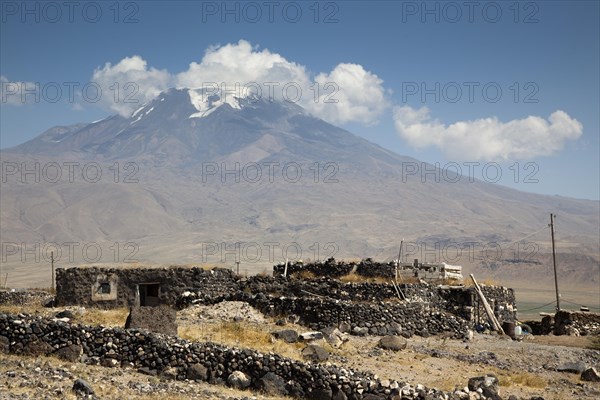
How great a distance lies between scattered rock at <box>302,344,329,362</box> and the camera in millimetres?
15484

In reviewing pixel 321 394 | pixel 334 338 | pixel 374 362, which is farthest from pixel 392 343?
pixel 321 394

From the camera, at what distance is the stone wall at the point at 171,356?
12797 mm

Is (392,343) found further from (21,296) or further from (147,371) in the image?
(21,296)

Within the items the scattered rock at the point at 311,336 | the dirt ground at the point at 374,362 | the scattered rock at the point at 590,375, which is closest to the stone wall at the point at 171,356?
the dirt ground at the point at 374,362

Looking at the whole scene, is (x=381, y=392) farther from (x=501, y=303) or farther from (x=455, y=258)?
(x=455, y=258)

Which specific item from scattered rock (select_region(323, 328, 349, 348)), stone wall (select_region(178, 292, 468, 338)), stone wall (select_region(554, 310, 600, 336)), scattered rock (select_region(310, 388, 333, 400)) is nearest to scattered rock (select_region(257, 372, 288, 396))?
scattered rock (select_region(310, 388, 333, 400))

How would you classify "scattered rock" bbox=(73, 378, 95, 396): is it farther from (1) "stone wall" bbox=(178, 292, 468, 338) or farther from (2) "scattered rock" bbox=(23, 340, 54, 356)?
(1) "stone wall" bbox=(178, 292, 468, 338)

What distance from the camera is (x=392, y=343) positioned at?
18.6 metres

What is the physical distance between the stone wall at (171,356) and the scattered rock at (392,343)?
18.1 ft

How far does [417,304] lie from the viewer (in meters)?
23.3

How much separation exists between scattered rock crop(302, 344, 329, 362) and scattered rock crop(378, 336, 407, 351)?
3.14 meters

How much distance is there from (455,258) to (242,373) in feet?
352

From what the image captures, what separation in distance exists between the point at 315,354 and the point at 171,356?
370 centimetres

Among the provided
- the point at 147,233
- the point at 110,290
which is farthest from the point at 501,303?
the point at 147,233
